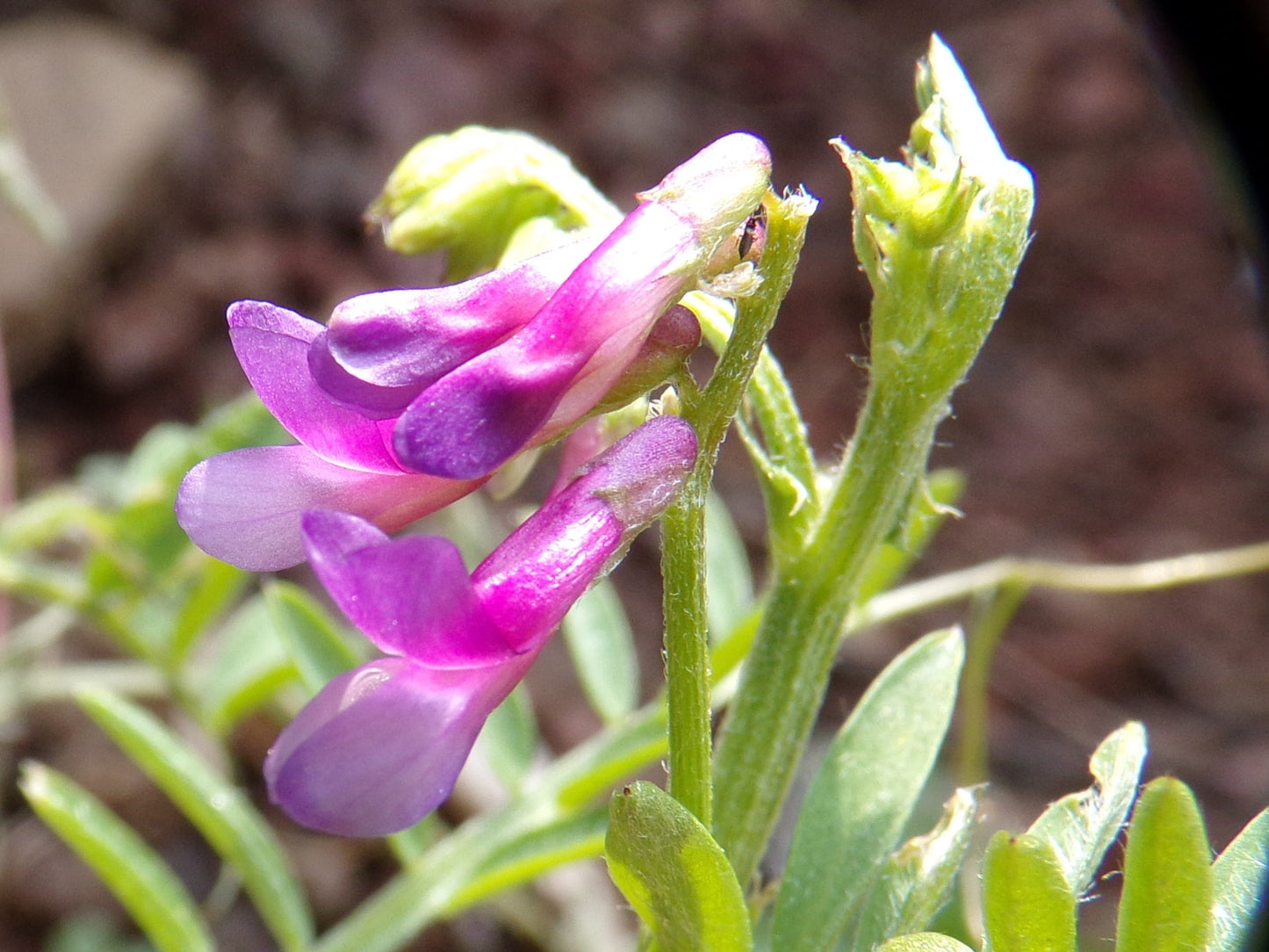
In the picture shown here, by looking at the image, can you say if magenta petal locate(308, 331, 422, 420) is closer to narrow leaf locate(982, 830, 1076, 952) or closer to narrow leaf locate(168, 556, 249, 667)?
narrow leaf locate(982, 830, 1076, 952)

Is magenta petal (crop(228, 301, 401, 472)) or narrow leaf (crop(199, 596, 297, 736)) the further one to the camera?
narrow leaf (crop(199, 596, 297, 736))

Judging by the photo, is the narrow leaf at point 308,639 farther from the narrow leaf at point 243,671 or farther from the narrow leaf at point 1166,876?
A: the narrow leaf at point 1166,876

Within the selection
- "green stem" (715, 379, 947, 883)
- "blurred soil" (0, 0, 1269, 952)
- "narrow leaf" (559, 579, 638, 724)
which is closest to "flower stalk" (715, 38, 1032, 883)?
"green stem" (715, 379, 947, 883)

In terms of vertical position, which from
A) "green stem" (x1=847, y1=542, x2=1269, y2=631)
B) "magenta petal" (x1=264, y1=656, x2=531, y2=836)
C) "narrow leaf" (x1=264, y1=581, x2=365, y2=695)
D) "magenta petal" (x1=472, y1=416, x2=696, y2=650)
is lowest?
"green stem" (x1=847, y1=542, x2=1269, y2=631)

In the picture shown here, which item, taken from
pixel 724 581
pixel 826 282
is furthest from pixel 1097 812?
pixel 826 282

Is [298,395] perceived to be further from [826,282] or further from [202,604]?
[826,282]

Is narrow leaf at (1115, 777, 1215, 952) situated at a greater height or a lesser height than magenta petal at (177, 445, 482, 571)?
lesser

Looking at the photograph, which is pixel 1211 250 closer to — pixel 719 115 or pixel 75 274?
pixel 719 115
